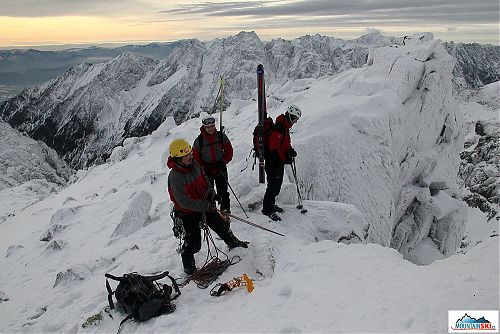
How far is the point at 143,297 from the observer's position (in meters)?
8.08

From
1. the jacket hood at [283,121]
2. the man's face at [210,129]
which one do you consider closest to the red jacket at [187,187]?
the man's face at [210,129]

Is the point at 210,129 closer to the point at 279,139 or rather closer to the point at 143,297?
the point at 279,139

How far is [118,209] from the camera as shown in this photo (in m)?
19.8

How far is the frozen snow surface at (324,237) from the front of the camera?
7098mm

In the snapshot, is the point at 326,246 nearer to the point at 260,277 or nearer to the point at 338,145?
the point at 260,277

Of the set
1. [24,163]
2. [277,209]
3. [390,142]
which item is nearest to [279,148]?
[277,209]

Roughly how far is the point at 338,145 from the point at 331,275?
36.8ft

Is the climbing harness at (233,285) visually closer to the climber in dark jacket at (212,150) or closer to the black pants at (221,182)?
the climber in dark jacket at (212,150)

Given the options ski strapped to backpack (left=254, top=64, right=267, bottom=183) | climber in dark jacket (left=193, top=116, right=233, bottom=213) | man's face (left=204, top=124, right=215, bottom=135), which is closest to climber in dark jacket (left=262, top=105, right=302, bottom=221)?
ski strapped to backpack (left=254, top=64, right=267, bottom=183)

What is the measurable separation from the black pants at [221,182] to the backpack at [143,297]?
3.26 metres

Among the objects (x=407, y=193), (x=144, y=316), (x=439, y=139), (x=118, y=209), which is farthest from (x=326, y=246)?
(x=439, y=139)

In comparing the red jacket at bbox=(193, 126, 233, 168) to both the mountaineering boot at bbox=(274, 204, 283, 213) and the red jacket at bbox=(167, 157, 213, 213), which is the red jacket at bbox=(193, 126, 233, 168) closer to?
the red jacket at bbox=(167, 157, 213, 213)

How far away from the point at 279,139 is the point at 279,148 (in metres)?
0.25

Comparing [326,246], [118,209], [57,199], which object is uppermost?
[326,246]
